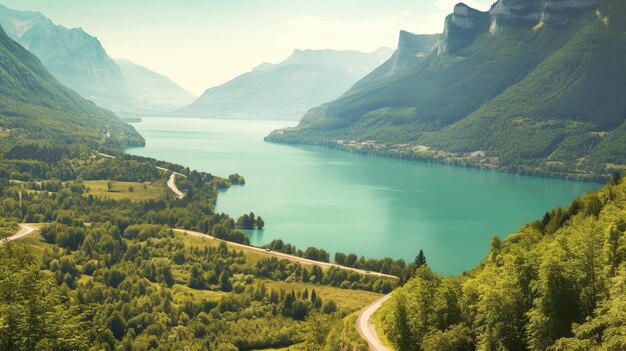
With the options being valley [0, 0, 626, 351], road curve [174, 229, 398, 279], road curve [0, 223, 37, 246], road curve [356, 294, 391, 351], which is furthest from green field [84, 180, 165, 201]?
road curve [356, 294, 391, 351]

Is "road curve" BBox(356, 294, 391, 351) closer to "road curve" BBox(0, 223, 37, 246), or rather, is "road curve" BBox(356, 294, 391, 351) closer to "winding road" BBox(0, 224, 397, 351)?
"winding road" BBox(0, 224, 397, 351)

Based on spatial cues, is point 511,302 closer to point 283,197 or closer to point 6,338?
point 6,338

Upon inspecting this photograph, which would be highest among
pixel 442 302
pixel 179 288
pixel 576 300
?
pixel 576 300

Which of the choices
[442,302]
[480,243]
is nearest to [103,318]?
[442,302]

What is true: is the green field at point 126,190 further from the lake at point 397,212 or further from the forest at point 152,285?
the lake at point 397,212

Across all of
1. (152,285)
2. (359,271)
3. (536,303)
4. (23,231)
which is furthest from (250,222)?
(536,303)

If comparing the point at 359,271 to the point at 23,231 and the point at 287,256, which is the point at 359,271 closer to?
the point at 287,256

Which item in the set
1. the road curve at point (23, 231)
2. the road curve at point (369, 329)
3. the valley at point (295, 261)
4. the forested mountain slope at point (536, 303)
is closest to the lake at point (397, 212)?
the valley at point (295, 261)
